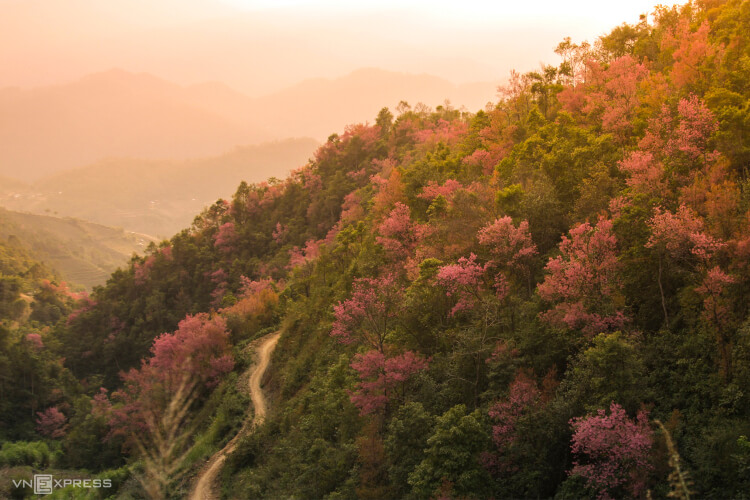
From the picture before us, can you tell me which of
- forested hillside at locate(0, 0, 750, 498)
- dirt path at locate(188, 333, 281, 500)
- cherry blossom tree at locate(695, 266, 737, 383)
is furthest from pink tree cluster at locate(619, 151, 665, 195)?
dirt path at locate(188, 333, 281, 500)

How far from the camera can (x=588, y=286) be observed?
1894 cm

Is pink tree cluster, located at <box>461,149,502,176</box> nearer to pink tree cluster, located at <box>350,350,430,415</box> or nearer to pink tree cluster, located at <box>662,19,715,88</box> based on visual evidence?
pink tree cluster, located at <box>662,19,715,88</box>

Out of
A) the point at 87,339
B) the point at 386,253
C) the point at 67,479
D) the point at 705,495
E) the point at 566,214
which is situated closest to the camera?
the point at 705,495

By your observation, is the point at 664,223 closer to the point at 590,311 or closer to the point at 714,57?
the point at 590,311

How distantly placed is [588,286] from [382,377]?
9.16 meters

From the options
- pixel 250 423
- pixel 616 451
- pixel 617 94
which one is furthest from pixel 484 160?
pixel 616 451

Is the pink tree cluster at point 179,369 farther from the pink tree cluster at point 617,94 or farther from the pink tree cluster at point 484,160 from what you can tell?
the pink tree cluster at point 617,94

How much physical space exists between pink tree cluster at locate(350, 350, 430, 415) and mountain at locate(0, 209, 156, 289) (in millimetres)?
127457

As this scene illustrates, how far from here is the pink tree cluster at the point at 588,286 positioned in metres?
18.2

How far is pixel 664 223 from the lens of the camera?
18047 millimetres

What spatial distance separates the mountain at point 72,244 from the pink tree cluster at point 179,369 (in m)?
101

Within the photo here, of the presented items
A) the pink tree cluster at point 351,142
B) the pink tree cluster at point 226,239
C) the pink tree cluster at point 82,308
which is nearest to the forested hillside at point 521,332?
the pink tree cluster at point 226,239

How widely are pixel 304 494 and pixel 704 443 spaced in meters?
14.9

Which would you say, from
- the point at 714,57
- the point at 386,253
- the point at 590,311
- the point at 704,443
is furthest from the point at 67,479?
the point at 714,57
